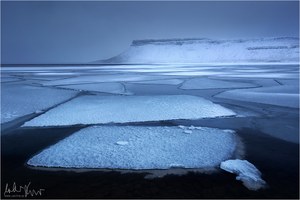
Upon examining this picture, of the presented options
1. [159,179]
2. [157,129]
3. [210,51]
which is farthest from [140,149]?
[210,51]

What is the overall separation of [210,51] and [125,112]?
101 m

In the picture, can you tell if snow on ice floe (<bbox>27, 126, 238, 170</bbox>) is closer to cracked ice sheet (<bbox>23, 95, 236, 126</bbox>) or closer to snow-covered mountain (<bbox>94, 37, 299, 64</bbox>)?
cracked ice sheet (<bbox>23, 95, 236, 126</bbox>)

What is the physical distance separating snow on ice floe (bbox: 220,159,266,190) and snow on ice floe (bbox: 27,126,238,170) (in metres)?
0.13

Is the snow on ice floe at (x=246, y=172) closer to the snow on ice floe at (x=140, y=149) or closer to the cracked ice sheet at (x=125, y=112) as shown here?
the snow on ice floe at (x=140, y=149)

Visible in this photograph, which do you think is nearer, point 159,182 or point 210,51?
point 159,182

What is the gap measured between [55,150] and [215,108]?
280 centimetres

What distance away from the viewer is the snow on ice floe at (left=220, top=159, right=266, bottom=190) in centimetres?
193

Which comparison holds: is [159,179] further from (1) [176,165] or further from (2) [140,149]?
(2) [140,149]

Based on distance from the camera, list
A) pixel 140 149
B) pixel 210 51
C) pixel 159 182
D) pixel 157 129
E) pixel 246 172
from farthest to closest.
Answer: pixel 210 51 < pixel 157 129 < pixel 140 149 < pixel 246 172 < pixel 159 182

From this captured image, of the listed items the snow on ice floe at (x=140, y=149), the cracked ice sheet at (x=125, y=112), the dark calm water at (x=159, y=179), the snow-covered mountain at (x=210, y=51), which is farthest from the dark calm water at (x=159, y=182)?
the snow-covered mountain at (x=210, y=51)

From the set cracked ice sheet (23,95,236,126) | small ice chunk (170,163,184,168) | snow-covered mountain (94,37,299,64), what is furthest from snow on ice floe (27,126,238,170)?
snow-covered mountain (94,37,299,64)

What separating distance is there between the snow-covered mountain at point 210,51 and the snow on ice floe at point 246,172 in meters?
74.9

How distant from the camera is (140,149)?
2602mm

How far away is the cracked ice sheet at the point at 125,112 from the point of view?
382cm
